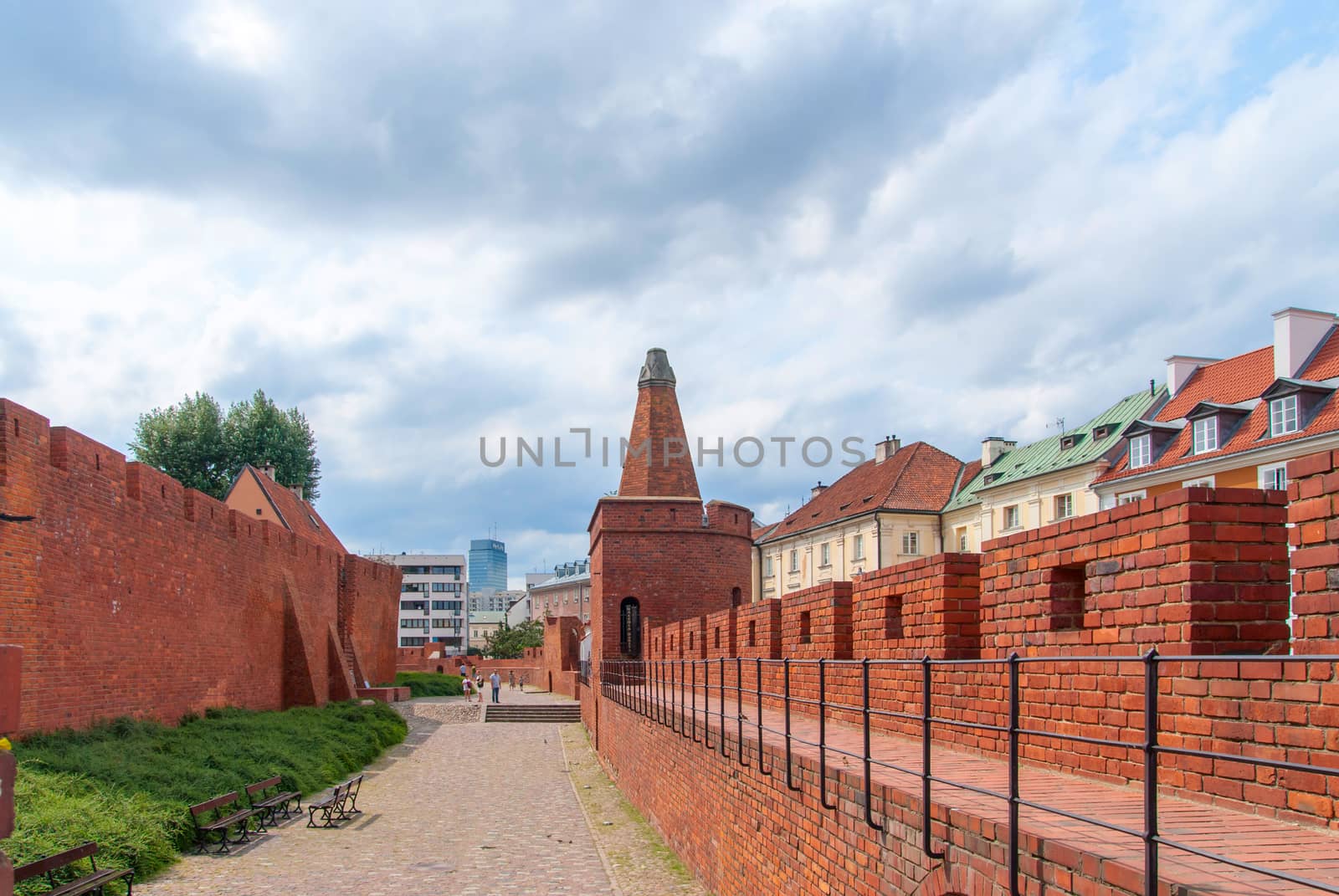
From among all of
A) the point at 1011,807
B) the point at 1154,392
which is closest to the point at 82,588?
the point at 1011,807

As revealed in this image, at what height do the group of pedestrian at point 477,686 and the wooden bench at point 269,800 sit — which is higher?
the wooden bench at point 269,800

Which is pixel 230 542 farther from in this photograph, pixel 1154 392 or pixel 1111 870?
pixel 1154 392

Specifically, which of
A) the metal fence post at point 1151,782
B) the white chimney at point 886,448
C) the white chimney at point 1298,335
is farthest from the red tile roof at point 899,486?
the metal fence post at point 1151,782

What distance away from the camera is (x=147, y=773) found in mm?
12766

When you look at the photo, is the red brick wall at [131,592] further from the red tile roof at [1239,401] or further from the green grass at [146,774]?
the red tile roof at [1239,401]

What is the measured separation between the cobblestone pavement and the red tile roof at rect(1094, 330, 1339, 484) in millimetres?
16901

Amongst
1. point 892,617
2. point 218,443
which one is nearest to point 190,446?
point 218,443

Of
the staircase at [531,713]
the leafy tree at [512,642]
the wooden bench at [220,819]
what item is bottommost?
the leafy tree at [512,642]

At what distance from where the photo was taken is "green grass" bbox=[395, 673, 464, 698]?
143 feet

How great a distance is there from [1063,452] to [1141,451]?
21.2ft

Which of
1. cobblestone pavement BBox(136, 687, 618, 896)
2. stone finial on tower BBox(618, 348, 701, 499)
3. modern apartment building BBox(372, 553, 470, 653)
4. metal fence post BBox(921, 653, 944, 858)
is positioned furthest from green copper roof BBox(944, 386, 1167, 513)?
modern apartment building BBox(372, 553, 470, 653)

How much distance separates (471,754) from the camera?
2403cm

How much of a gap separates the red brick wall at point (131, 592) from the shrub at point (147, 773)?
1.63 feet

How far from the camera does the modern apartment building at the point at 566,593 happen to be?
100 metres
